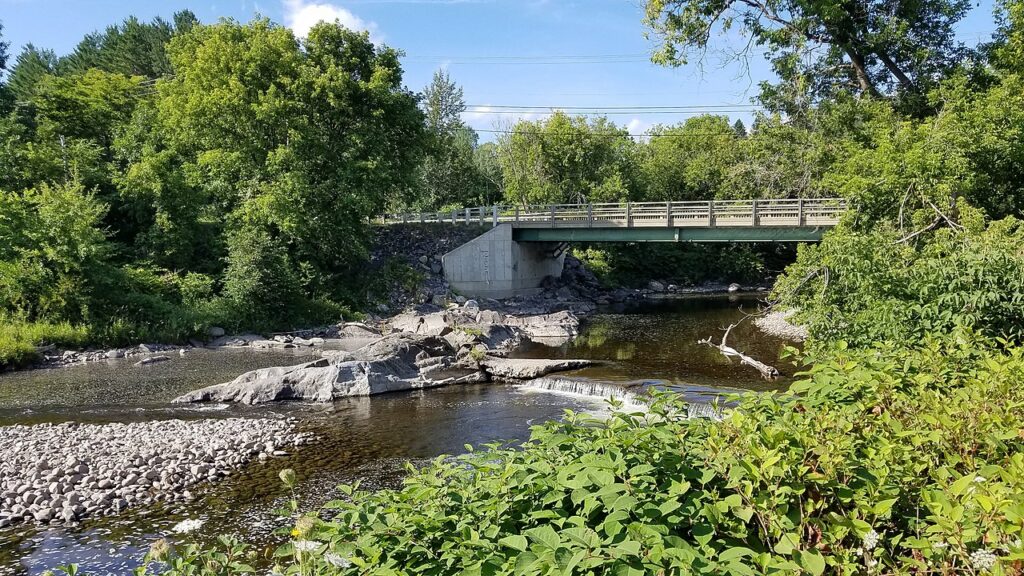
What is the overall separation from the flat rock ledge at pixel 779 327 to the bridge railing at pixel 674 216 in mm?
4277

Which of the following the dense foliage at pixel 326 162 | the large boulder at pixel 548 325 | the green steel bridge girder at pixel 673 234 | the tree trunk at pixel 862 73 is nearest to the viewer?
the dense foliage at pixel 326 162

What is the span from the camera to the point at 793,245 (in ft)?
172

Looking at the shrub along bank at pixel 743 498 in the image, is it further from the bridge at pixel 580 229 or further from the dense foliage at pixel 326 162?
the bridge at pixel 580 229

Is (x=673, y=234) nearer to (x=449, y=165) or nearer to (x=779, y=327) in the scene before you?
(x=779, y=327)

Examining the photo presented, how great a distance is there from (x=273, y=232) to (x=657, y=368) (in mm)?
19648

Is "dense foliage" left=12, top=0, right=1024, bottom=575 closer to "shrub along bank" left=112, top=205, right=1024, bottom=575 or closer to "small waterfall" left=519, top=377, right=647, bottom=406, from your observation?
"shrub along bank" left=112, top=205, right=1024, bottom=575

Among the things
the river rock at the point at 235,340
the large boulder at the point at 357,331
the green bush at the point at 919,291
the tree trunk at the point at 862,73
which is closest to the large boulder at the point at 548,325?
the large boulder at the point at 357,331

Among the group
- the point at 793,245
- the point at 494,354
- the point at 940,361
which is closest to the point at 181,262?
the point at 494,354

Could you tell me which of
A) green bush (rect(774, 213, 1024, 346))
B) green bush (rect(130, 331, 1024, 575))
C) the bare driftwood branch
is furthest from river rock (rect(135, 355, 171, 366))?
green bush (rect(130, 331, 1024, 575))

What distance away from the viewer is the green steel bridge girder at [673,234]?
93.4 feet

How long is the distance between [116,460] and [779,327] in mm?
24994

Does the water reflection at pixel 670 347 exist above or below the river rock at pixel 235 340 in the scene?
below

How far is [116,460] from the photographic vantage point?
11.5 m

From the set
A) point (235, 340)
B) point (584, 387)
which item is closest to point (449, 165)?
point (235, 340)
